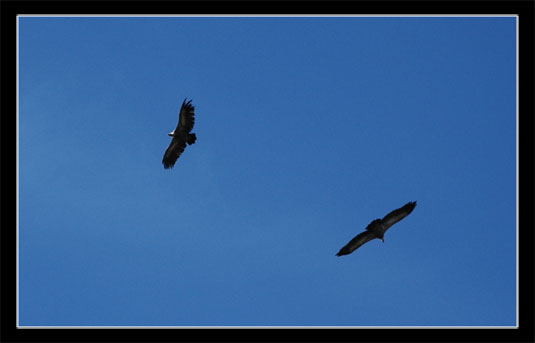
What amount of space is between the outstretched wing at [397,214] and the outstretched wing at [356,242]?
0.89 metres

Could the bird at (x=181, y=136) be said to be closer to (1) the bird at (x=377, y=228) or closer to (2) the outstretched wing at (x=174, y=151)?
(2) the outstretched wing at (x=174, y=151)

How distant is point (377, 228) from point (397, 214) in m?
1.06

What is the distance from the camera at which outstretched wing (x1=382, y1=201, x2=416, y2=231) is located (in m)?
25.8

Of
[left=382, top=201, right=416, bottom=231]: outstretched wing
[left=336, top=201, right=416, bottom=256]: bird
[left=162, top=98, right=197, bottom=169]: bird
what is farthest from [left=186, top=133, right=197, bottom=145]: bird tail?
[left=382, top=201, right=416, bottom=231]: outstretched wing

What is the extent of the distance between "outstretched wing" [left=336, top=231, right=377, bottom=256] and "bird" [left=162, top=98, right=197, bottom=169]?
7814 millimetres

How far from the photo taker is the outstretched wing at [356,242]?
89.4ft

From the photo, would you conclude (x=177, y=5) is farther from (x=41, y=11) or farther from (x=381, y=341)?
(x=381, y=341)

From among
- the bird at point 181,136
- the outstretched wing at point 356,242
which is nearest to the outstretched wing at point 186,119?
the bird at point 181,136

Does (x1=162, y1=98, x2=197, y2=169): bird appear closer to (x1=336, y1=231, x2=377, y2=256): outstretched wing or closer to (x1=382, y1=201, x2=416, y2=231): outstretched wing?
(x1=336, y1=231, x2=377, y2=256): outstretched wing

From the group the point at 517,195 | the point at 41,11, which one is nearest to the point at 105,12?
the point at 41,11

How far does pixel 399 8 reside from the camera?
2277cm

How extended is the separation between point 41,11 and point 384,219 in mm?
14442

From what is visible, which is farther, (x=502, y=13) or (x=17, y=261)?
(x=502, y=13)

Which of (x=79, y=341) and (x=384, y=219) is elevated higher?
(x=384, y=219)
